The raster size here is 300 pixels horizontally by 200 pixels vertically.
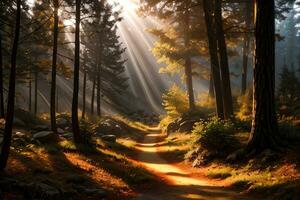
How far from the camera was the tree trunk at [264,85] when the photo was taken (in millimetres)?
12500

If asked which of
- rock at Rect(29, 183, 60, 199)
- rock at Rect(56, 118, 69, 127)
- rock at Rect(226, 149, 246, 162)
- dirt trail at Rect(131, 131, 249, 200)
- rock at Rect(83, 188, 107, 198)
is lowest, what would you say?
dirt trail at Rect(131, 131, 249, 200)

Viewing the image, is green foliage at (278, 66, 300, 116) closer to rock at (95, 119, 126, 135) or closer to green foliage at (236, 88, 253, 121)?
green foliage at (236, 88, 253, 121)

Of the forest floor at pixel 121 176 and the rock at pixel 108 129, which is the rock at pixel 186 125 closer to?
the forest floor at pixel 121 176

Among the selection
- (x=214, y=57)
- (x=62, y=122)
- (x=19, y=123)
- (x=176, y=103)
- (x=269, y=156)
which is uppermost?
(x=214, y=57)

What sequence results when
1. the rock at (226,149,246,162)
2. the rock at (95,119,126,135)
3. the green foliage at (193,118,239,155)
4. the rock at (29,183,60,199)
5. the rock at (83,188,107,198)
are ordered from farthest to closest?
the rock at (95,119,126,135)
the green foliage at (193,118,239,155)
the rock at (226,149,246,162)
the rock at (83,188,107,198)
the rock at (29,183,60,199)

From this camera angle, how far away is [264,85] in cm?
1256

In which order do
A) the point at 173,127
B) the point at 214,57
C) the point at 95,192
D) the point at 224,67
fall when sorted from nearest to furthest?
the point at 95,192, the point at 224,67, the point at 214,57, the point at 173,127

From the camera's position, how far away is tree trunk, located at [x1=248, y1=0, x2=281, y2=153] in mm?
12500

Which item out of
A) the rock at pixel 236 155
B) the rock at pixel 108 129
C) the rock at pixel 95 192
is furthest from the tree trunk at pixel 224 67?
the rock at pixel 108 129

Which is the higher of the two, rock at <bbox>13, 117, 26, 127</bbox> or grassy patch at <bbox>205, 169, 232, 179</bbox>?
rock at <bbox>13, 117, 26, 127</bbox>

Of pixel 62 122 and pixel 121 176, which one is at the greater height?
pixel 62 122

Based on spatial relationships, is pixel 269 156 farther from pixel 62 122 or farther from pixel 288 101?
pixel 62 122

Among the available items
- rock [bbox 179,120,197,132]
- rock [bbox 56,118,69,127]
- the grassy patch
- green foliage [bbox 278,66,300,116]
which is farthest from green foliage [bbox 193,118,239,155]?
rock [bbox 56,118,69,127]

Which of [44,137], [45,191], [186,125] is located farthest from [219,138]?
[186,125]
